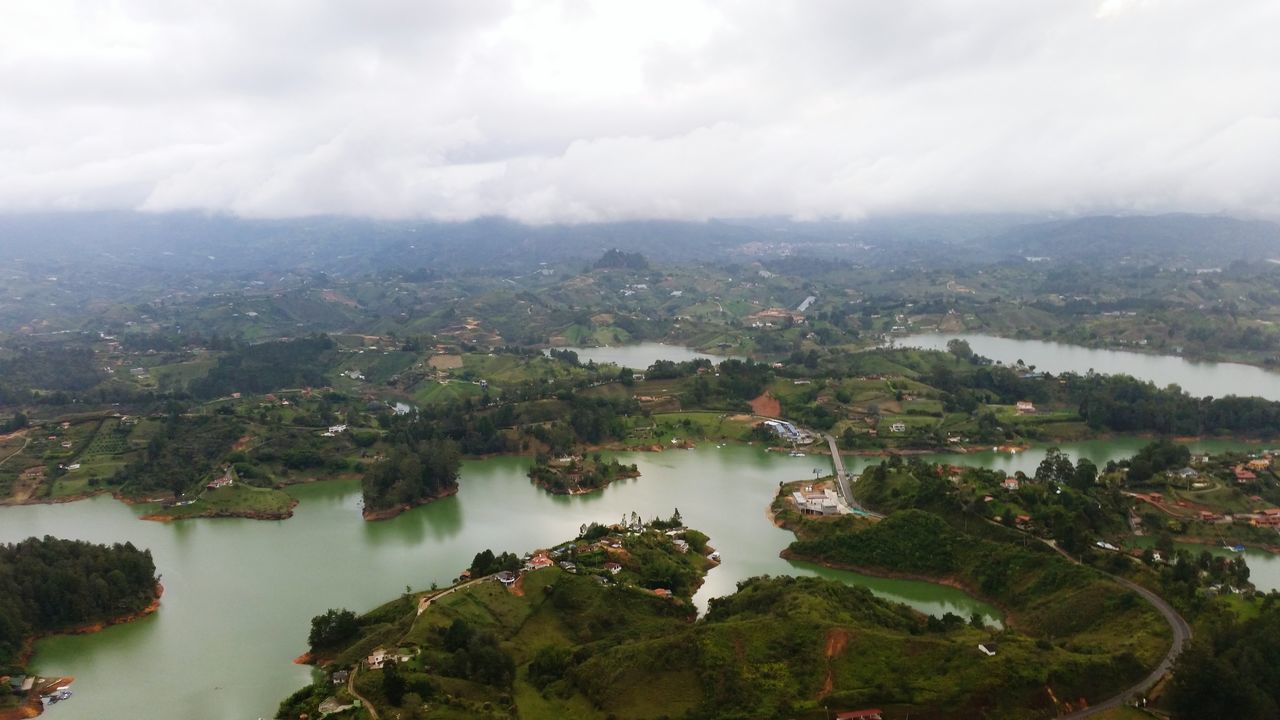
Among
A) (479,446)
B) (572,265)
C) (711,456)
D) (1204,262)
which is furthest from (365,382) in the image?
(1204,262)

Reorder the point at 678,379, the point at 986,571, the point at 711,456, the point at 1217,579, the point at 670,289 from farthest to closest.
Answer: the point at 670,289, the point at 678,379, the point at 711,456, the point at 986,571, the point at 1217,579

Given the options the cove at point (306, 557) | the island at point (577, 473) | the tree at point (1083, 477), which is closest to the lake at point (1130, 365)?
the tree at point (1083, 477)

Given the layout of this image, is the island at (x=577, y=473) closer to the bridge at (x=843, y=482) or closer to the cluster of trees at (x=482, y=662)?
the bridge at (x=843, y=482)

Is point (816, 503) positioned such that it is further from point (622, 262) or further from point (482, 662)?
point (622, 262)

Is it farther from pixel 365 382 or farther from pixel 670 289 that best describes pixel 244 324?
pixel 670 289

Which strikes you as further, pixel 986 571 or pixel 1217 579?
pixel 986 571

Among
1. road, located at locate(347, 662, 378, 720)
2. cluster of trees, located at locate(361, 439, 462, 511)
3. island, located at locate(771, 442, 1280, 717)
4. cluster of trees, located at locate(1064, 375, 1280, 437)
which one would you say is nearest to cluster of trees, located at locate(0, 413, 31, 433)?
cluster of trees, located at locate(361, 439, 462, 511)

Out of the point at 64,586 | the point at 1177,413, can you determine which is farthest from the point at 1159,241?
the point at 64,586

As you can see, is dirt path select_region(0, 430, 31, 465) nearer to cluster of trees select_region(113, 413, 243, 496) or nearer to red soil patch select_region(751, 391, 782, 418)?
cluster of trees select_region(113, 413, 243, 496)
